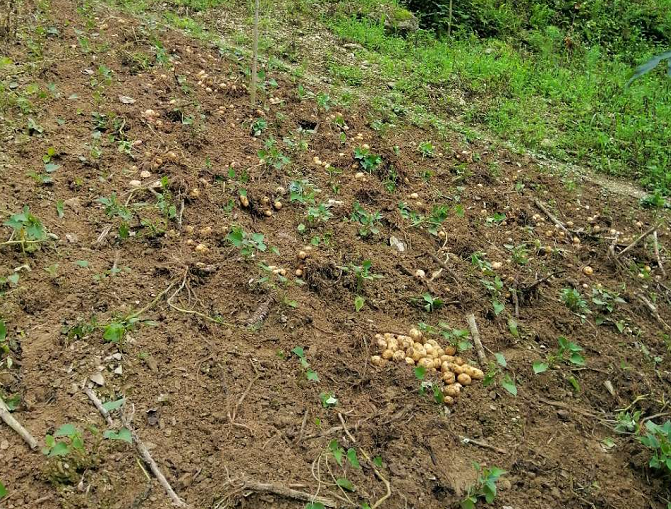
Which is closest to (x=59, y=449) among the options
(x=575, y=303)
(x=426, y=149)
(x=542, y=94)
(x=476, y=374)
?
(x=476, y=374)

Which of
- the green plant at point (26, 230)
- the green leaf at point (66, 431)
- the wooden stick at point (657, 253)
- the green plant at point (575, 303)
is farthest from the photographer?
the wooden stick at point (657, 253)

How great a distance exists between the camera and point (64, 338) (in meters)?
2.63

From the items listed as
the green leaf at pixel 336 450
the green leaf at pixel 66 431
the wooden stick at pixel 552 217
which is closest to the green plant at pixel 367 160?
the wooden stick at pixel 552 217

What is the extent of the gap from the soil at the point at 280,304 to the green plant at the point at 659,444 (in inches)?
3.9

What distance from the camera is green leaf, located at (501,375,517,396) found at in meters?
2.75

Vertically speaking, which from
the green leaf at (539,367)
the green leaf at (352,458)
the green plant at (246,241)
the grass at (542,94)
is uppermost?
the grass at (542,94)

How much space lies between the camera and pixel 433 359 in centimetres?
287

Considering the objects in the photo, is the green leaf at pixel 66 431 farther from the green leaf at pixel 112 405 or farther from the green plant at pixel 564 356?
the green plant at pixel 564 356

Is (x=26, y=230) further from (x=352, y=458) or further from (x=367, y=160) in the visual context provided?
(x=367, y=160)

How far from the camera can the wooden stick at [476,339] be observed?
2.97 metres

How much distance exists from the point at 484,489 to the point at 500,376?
0.71m

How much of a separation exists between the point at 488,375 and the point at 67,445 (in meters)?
1.83

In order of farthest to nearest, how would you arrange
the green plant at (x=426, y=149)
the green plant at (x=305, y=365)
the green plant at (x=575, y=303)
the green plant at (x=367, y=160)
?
the green plant at (x=426, y=149), the green plant at (x=367, y=160), the green plant at (x=575, y=303), the green plant at (x=305, y=365)

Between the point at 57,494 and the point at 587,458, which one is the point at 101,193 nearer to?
the point at 57,494
